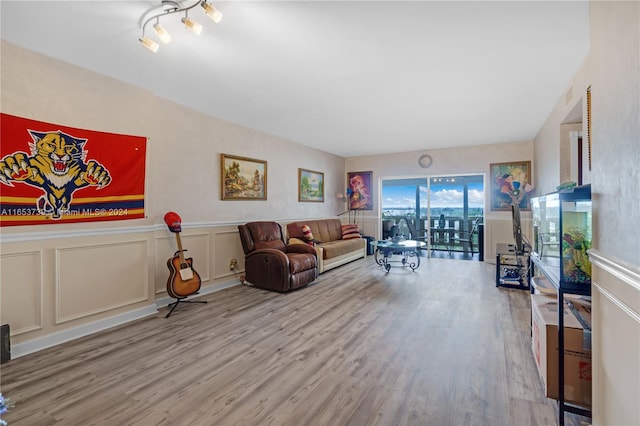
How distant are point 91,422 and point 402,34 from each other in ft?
11.3

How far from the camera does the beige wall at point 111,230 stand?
8.41ft

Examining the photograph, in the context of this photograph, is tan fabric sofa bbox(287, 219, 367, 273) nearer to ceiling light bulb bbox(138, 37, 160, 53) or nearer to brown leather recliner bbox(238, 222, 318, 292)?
brown leather recliner bbox(238, 222, 318, 292)

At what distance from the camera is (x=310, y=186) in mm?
6844

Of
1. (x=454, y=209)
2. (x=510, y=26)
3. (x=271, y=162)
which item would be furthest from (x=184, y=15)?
(x=454, y=209)

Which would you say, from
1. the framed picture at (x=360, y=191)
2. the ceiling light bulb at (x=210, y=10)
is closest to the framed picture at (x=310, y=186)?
the framed picture at (x=360, y=191)

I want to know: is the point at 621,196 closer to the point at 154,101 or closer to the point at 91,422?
the point at 91,422

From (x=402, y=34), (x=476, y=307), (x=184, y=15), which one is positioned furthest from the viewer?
(x=476, y=307)

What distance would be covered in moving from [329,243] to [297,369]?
4.04 m

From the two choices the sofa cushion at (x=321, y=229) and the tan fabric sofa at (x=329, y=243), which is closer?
the tan fabric sofa at (x=329, y=243)

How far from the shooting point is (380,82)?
3252 mm

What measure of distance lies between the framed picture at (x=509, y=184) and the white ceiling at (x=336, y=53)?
212 cm

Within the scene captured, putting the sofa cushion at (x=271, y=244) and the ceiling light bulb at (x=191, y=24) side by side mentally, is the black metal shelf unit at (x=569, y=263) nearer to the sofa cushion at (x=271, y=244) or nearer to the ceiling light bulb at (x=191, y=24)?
the ceiling light bulb at (x=191, y=24)

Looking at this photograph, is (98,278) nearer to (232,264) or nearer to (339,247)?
(232,264)

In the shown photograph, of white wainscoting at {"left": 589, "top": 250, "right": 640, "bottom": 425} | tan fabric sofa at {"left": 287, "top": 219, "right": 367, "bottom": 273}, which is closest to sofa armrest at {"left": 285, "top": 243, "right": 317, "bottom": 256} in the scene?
tan fabric sofa at {"left": 287, "top": 219, "right": 367, "bottom": 273}
